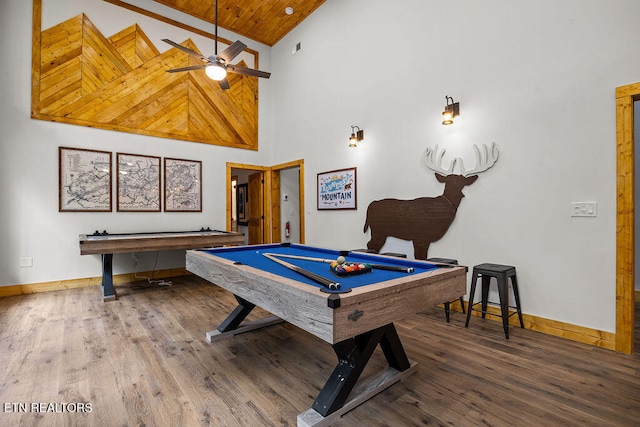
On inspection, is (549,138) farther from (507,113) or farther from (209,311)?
(209,311)

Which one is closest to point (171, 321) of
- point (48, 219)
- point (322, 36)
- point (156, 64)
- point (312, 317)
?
point (312, 317)

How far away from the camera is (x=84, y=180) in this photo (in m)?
4.49

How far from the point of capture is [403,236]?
12.7 ft

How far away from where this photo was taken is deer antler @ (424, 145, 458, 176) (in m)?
3.45

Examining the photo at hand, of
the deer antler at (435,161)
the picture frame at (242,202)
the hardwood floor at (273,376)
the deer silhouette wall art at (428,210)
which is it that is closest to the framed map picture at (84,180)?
the hardwood floor at (273,376)

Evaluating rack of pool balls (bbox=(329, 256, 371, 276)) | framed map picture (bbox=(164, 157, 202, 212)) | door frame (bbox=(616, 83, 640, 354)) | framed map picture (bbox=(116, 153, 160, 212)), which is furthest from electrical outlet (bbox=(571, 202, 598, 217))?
framed map picture (bbox=(116, 153, 160, 212))

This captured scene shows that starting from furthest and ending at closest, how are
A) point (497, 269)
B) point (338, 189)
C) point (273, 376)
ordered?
point (338, 189), point (497, 269), point (273, 376)

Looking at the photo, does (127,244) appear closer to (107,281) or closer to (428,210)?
(107,281)

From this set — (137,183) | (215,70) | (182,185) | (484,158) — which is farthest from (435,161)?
(137,183)

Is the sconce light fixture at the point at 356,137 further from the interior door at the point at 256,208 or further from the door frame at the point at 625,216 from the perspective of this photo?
the door frame at the point at 625,216

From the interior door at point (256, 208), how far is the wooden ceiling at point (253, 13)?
9.07 feet

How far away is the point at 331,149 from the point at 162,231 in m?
3.14

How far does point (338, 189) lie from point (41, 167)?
4.18m

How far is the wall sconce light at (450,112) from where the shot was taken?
333 centimetres
